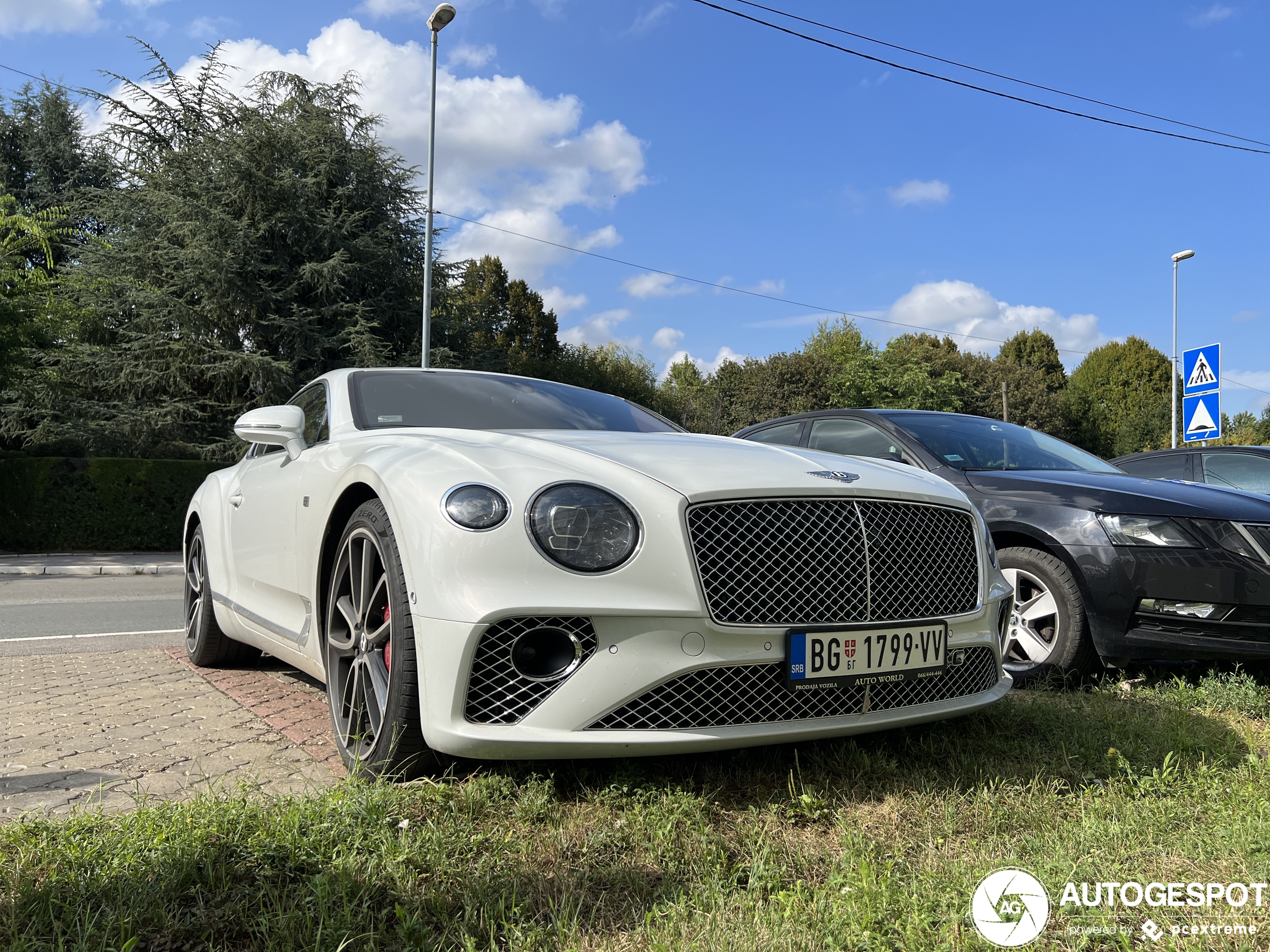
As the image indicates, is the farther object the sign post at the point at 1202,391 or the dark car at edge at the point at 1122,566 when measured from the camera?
the sign post at the point at 1202,391

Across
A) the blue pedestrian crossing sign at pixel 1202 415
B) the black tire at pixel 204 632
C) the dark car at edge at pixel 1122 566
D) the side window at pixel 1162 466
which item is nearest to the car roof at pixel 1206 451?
the side window at pixel 1162 466

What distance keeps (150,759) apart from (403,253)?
21.6m

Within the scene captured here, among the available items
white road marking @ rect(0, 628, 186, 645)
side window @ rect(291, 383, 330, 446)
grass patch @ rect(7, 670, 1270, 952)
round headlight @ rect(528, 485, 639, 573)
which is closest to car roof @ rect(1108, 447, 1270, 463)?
grass patch @ rect(7, 670, 1270, 952)

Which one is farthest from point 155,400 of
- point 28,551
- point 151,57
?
point 151,57

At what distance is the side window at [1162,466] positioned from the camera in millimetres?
8445

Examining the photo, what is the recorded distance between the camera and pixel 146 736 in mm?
3451

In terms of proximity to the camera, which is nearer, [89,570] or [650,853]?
[650,853]

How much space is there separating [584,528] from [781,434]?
425 centimetres

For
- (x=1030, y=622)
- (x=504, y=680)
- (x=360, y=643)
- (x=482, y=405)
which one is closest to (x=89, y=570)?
(x=482, y=405)

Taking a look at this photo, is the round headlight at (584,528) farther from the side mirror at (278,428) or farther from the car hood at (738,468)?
the side mirror at (278,428)

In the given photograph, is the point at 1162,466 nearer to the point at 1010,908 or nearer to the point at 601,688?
the point at 1010,908

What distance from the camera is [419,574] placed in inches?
101

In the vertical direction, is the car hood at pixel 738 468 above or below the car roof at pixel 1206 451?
below

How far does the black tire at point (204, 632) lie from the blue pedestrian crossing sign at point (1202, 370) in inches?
519
